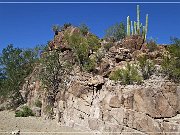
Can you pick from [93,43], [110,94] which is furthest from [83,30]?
[110,94]

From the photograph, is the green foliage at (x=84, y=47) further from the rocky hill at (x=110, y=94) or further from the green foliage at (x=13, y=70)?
the green foliage at (x=13, y=70)

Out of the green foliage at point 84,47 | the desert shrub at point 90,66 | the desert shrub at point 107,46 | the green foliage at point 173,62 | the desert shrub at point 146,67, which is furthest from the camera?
the desert shrub at point 107,46

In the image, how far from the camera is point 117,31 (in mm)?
37875

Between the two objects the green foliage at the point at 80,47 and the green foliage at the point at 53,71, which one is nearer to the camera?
the green foliage at the point at 53,71

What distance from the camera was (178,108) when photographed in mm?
22234

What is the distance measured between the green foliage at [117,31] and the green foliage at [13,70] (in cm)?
990

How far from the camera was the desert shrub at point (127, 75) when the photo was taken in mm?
24891

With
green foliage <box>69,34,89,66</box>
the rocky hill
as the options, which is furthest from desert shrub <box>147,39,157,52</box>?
green foliage <box>69,34,89,66</box>

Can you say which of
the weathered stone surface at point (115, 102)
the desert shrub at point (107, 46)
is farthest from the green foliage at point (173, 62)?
the desert shrub at point (107, 46)

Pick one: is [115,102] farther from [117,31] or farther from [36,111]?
[117,31]

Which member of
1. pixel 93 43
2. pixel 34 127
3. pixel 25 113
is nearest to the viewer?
pixel 34 127

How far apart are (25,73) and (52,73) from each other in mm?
8942

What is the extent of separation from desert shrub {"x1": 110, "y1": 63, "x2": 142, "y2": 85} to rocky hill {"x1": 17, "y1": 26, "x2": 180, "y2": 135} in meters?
0.08

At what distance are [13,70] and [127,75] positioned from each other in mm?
16506
